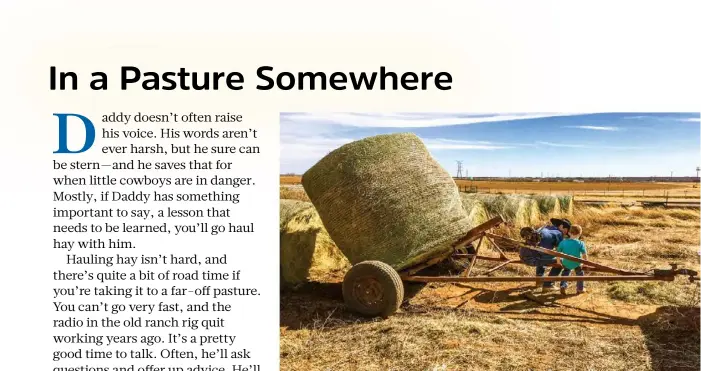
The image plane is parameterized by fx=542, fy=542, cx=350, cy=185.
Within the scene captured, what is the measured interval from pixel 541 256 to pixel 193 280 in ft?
17.1

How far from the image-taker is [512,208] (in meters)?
14.3

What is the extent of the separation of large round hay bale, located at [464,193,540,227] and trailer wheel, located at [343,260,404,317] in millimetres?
7953

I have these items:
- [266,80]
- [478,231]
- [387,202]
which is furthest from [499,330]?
[266,80]

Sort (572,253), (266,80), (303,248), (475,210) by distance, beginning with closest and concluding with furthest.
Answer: (266,80) → (572,253) → (303,248) → (475,210)

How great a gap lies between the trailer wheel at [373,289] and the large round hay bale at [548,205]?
34.8ft

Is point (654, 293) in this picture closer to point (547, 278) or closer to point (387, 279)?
point (547, 278)

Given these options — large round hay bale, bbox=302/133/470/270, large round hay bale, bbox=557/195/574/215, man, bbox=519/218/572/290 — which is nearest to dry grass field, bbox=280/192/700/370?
man, bbox=519/218/572/290

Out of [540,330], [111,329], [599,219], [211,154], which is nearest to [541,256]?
[540,330]

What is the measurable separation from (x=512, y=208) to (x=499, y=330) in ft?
28.9

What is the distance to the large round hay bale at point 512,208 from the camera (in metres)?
14.2

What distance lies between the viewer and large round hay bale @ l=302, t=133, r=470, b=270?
6.69 metres

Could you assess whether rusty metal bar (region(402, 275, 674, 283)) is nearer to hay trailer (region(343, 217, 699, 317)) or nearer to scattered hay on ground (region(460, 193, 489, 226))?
hay trailer (region(343, 217, 699, 317))

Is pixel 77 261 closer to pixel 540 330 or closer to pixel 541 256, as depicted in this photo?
pixel 540 330

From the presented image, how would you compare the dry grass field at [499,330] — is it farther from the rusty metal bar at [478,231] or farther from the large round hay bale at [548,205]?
the large round hay bale at [548,205]
